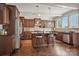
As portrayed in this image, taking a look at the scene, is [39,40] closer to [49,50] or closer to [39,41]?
[39,41]

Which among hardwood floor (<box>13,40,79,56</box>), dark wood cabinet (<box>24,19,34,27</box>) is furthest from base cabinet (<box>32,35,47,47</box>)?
dark wood cabinet (<box>24,19,34,27</box>)

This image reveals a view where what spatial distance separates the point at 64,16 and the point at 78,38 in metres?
0.93

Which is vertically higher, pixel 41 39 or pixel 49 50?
pixel 41 39

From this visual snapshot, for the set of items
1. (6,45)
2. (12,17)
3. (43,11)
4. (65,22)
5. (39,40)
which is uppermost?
(43,11)

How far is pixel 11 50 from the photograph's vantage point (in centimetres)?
509

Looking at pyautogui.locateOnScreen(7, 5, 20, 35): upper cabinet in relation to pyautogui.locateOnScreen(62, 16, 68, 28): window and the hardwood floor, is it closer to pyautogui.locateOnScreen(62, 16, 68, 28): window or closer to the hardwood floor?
the hardwood floor

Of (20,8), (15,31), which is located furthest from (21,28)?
(20,8)

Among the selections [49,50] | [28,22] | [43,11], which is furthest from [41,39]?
[43,11]

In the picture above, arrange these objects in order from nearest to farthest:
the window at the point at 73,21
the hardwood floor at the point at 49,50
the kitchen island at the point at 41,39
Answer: the hardwood floor at the point at 49,50
the window at the point at 73,21
the kitchen island at the point at 41,39

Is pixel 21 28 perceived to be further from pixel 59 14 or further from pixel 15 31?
pixel 59 14

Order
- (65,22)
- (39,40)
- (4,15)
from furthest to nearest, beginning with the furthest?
(39,40) < (65,22) < (4,15)

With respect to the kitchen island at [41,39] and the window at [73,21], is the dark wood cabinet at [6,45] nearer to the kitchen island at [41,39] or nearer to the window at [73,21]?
Answer: the kitchen island at [41,39]

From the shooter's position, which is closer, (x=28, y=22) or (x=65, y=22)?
(x=28, y=22)

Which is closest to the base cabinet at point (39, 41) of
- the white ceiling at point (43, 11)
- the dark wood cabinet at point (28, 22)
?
the dark wood cabinet at point (28, 22)
